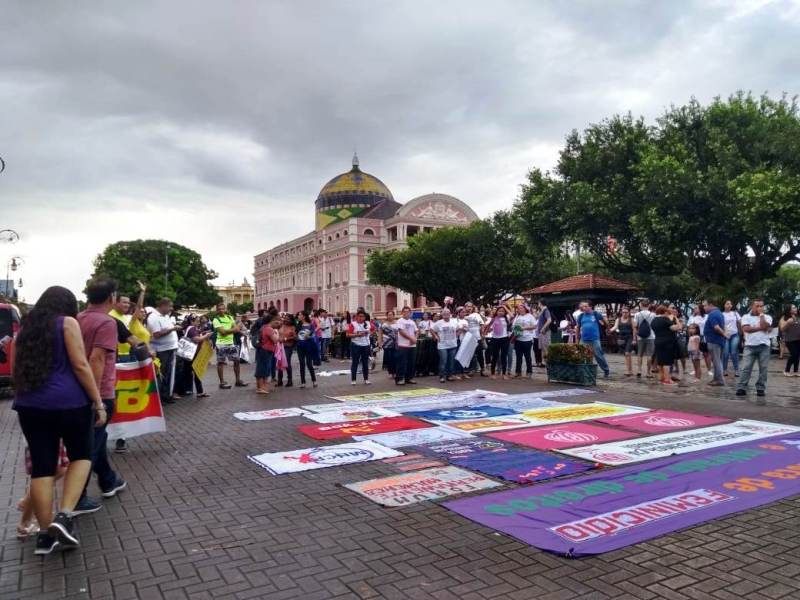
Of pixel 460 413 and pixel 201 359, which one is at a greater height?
pixel 201 359

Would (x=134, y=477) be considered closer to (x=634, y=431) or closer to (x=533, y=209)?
(x=634, y=431)

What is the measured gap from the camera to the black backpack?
1457cm

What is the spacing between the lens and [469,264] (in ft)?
173

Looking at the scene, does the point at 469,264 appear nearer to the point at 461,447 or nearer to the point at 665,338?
the point at 665,338

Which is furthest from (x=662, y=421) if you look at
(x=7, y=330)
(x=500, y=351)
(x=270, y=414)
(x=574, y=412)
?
(x=7, y=330)

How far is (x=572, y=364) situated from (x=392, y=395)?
13.4 feet

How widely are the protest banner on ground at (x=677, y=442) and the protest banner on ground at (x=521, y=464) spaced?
1.06 ft

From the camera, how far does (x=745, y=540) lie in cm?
419

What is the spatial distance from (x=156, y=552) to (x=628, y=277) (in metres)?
36.0

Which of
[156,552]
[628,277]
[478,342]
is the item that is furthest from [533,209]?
[156,552]

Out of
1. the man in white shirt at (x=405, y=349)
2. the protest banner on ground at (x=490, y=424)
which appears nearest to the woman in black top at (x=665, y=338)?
the man in white shirt at (x=405, y=349)

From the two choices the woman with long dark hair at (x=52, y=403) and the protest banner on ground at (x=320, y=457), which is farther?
the protest banner on ground at (x=320, y=457)

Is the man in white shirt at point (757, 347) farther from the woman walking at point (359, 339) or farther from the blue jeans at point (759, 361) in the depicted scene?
the woman walking at point (359, 339)

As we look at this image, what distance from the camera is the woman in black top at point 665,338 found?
42.1ft
